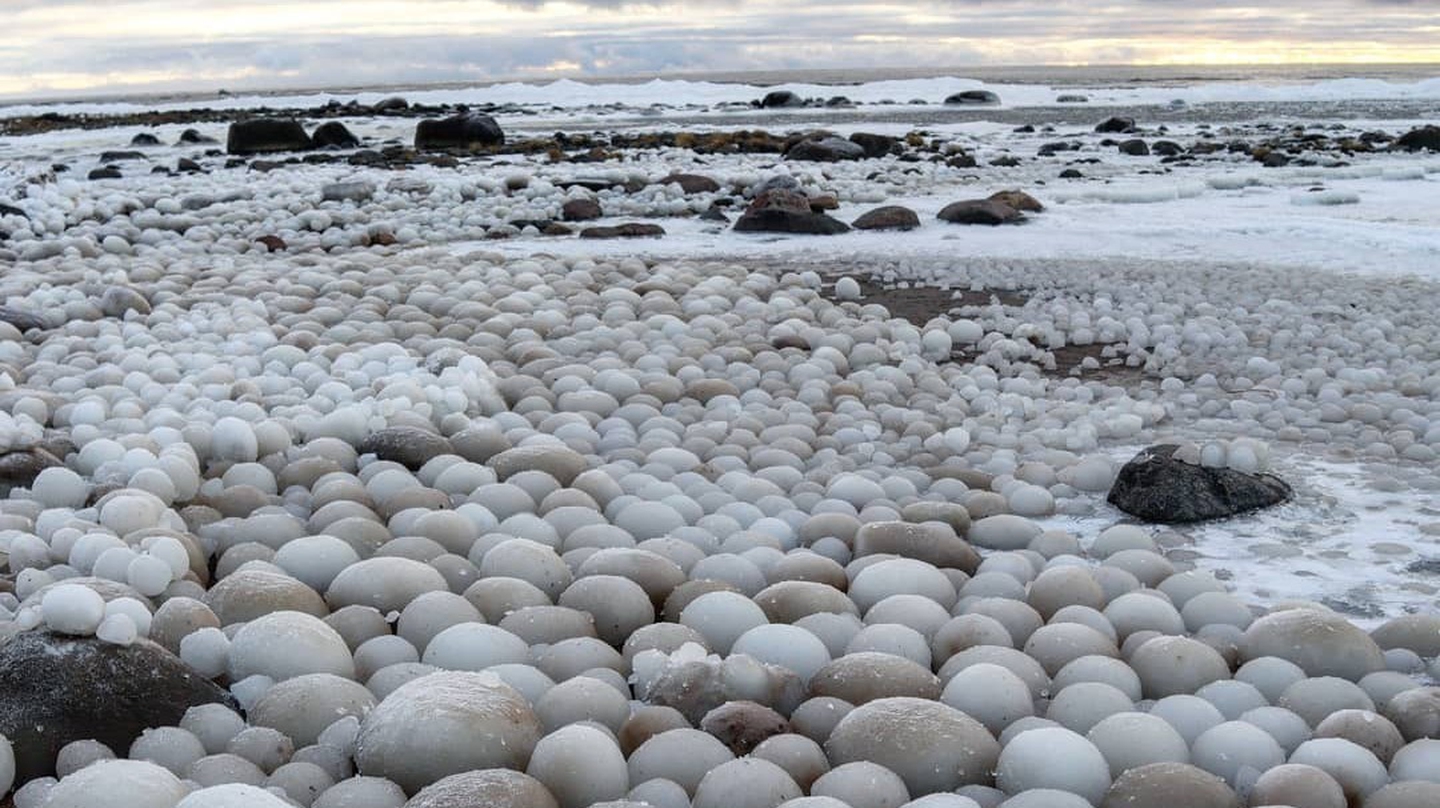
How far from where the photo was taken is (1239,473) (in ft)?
11.7

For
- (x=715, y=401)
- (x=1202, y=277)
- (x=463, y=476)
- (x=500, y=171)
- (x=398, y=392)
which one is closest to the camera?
(x=463, y=476)

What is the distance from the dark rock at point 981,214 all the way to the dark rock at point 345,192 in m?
4.48

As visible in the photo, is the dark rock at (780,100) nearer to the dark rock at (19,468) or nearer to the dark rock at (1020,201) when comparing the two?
the dark rock at (1020,201)

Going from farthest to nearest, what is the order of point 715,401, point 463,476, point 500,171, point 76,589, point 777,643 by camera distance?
point 500,171 → point 715,401 → point 463,476 → point 777,643 → point 76,589

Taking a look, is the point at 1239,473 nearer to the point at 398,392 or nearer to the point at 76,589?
the point at 398,392

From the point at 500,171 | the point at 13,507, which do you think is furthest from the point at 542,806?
the point at 500,171

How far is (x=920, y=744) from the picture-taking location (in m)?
2.15

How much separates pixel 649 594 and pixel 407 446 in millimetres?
1170

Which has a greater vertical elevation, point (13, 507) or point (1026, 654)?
point (13, 507)

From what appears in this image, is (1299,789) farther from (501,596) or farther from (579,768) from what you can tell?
(501,596)

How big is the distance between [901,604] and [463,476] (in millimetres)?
1318

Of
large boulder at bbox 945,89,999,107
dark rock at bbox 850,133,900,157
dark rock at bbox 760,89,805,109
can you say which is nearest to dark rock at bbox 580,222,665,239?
dark rock at bbox 850,133,900,157

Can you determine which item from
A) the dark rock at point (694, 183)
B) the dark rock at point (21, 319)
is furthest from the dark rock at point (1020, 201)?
the dark rock at point (21, 319)

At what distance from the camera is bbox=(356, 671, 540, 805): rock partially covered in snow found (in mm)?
2051
